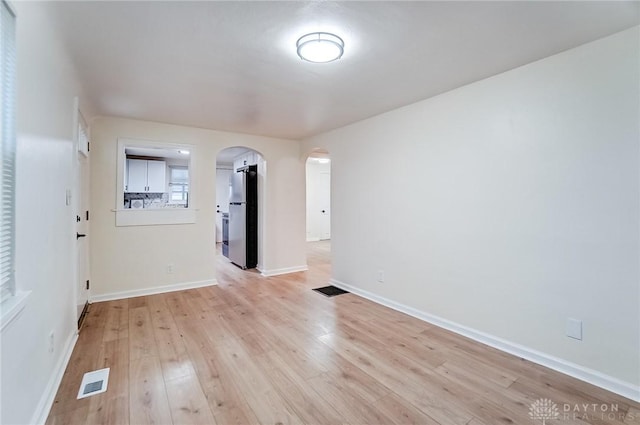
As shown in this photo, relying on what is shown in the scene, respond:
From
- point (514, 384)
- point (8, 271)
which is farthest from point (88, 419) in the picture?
point (514, 384)

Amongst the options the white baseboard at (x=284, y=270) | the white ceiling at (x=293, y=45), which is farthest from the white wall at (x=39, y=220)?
the white baseboard at (x=284, y=270)

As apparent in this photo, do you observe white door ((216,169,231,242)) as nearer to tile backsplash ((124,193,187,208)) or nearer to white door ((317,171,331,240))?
tile backsplash ((124,193,187,208))

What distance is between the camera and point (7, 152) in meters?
1.26

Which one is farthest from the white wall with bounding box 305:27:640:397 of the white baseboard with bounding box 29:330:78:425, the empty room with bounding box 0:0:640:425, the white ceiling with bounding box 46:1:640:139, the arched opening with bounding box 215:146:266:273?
the white baseboard with bounding box 29:330:78:425

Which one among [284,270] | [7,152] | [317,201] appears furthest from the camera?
[317,201]

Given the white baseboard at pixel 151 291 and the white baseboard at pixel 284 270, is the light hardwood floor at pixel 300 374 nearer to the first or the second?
the white baseboard at pixel 151 291

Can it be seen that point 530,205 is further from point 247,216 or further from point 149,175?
point 149,175

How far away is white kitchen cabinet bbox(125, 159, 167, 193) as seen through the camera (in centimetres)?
696

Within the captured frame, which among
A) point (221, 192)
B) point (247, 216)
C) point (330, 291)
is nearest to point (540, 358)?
point (330, 291)

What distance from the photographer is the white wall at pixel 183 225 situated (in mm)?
3713

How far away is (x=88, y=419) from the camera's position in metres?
1.67

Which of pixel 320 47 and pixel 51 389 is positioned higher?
pixel 320 47

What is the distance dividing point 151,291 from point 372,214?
3.14 m

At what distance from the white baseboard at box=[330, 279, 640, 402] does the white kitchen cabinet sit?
6.46 m
